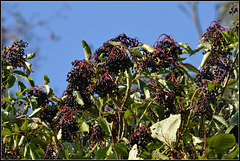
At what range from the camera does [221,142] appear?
1933mm

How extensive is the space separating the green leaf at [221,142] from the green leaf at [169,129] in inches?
9.0

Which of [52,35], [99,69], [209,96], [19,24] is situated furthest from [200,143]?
[52,35]

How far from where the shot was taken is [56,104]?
8.11 feet

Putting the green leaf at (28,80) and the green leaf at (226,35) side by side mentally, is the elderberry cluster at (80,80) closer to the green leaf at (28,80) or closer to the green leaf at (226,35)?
the green leaf at (28,80)

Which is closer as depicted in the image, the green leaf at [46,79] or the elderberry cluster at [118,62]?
the elderberry cluster at [118,62]

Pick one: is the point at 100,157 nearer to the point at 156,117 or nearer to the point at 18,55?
the point at 156,117

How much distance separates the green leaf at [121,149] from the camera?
1.92 meters

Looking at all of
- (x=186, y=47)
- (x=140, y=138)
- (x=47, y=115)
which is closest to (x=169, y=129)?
(x=140, y=138)

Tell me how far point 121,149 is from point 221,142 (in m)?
0.51

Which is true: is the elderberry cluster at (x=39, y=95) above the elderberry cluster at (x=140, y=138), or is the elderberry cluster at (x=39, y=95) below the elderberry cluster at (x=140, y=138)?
above

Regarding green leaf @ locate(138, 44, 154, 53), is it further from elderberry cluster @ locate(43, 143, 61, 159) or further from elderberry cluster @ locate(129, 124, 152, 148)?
elderberry cluster @ locate(43, 143, 61, 159)

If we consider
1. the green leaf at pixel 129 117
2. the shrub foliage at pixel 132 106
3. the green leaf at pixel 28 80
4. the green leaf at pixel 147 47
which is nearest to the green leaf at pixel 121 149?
the shrub foliage at pixel 132 106

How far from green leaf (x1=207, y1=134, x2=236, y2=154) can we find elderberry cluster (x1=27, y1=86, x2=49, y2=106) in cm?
104

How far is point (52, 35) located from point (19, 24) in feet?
3.92
